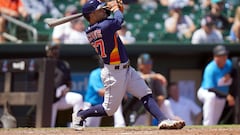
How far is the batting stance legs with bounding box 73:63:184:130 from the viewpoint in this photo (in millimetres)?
6348

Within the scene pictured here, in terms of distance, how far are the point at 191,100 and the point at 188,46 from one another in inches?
36.5

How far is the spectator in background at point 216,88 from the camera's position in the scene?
9727mm

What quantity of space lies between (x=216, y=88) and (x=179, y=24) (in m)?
2.16

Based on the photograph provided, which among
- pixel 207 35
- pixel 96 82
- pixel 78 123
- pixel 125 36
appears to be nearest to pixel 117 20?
pixel 78 123

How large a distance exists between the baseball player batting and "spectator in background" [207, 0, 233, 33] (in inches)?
219

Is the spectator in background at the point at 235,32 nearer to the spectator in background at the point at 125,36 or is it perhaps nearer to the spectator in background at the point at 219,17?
the spectator in background at the point at 219,17

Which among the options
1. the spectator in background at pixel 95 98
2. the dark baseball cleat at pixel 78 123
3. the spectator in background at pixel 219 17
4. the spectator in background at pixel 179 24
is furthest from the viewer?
the spectator in background at pixel 219 17

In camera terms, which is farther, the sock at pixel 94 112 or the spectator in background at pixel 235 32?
the spectator in background at pixel 235 32

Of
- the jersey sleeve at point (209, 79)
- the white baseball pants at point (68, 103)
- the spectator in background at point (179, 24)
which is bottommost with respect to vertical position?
the white baseball pants at point (68, 103)

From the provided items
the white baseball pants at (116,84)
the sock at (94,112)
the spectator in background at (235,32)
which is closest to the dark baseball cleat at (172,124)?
the white baseball pants at (116,84)

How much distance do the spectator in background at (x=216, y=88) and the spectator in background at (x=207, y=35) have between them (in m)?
0.96

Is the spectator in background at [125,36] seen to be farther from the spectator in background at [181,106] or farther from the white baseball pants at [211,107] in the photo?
the white baseball pants at [211,107]

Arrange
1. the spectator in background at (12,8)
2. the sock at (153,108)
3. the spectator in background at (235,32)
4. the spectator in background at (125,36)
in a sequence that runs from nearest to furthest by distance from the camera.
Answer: the sock at (153,108)
the spectator in background at (125,36)
the spectator in background at (12,8)
the spectator in background at (235,32)

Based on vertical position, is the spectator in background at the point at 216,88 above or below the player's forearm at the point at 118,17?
below
